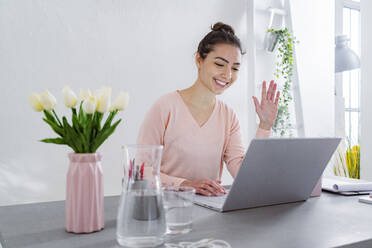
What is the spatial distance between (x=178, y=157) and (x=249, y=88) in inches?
68.0

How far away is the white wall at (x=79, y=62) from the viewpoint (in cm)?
237

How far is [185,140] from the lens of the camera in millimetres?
1783

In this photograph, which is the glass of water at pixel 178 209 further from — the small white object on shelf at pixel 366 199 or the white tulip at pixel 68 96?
the small white object on shelf at pixel 366 199

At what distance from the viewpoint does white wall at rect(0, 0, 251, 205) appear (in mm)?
2373

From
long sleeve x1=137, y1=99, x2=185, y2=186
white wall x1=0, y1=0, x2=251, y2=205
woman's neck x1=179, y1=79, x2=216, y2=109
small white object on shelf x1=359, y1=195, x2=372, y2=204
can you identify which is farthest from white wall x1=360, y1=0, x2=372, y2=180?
long sleeve x1=137, y1=99, x2=185, y2=186

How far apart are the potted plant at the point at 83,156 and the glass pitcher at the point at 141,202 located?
0.38 ft


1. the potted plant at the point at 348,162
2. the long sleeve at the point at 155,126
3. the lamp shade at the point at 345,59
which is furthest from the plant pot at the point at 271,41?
the long sleeve at the point at 155,126

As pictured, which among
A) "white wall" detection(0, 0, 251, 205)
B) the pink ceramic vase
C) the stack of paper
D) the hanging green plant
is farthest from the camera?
the hanging green plant

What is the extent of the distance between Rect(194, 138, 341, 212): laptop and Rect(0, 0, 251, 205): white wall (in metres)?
1.66

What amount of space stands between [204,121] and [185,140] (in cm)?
17

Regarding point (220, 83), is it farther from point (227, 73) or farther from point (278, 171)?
point (278, 171)

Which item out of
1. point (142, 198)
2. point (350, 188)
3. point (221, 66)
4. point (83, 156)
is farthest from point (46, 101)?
point (350, 188)

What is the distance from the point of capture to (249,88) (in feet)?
10.8

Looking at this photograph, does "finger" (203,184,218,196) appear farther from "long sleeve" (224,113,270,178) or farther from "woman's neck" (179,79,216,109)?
"woman's neck" (179,79,216,109)
